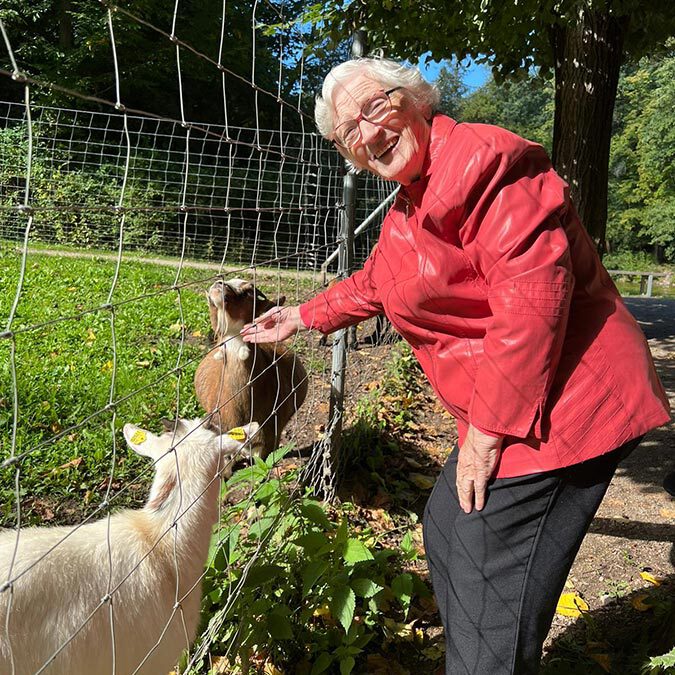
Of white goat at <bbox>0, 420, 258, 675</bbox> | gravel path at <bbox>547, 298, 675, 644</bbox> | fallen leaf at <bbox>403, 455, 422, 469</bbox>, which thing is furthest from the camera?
fallen leaf at <bbox>403, 455, 422, 469</bbox>

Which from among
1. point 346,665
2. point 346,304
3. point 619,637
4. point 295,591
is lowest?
point 619,637

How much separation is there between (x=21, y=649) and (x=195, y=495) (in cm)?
72

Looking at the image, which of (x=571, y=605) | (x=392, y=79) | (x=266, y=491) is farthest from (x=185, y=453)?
(x=571, y=605)

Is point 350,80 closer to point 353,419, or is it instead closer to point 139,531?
point 139,531

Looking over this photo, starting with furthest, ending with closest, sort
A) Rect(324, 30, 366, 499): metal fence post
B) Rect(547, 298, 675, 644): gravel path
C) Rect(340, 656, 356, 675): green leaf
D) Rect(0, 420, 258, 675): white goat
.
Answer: Rect(324, 30, 366, 499): metal fence post
Rect(547, 298, 675, 644): gravel path
Rect(340, 656, 356, 675): green leaf
Rect(0, 420, 258, 675): white goat

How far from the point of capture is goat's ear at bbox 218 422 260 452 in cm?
251

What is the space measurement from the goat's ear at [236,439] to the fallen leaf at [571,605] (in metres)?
1.68

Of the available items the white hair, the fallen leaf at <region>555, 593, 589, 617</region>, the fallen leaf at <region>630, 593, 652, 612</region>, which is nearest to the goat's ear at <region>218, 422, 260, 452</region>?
the white hair

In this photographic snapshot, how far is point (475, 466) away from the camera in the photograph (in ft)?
6.03

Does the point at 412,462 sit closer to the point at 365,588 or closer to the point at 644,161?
the point at 365,588

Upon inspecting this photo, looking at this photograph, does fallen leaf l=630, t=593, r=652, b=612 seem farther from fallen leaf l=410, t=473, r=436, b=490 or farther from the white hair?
the white hair

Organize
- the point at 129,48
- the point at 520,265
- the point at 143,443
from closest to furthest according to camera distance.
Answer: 1. the point at 520,265
2. the point at 143,443
3. the point at 129,48

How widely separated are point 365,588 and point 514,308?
1460 millimetres

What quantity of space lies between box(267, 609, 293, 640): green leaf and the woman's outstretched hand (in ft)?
3.57
